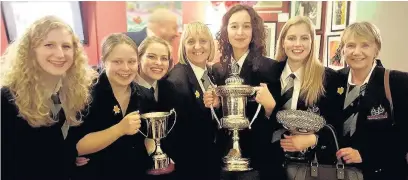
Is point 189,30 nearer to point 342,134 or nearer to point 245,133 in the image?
point 245,133

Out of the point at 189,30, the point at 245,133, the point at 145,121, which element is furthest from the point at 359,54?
the point at 145,121

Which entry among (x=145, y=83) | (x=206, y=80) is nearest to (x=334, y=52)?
(x=206, y=80)

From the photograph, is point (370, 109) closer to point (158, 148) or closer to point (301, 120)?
point (301, 120)

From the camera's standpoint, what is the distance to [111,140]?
1.62m

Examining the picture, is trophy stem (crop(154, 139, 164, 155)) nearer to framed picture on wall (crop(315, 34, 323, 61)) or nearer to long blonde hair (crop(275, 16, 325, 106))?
long blonde hair (crop(275, 16, 325, 106))

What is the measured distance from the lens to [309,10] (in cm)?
174

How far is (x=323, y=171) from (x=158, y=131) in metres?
0.75

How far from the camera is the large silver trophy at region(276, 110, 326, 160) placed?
1650 mm

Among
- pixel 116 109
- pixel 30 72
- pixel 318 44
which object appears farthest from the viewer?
pixel 318 44

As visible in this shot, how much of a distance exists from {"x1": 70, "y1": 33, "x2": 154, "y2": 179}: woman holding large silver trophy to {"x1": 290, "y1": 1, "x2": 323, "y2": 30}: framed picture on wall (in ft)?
2.44

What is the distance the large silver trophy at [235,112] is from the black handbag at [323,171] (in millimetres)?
212

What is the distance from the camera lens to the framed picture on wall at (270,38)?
5.71 feet

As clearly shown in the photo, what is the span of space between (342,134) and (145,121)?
34.7 inches

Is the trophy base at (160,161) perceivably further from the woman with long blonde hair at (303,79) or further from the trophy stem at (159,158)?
the woman with long blonde hair at (303,79)
